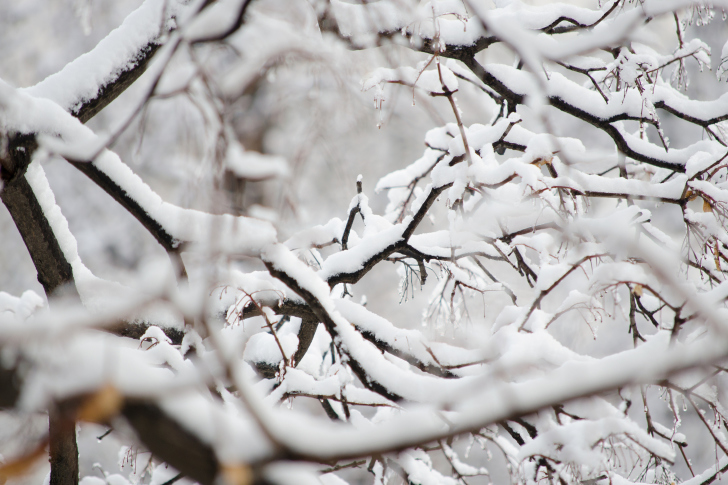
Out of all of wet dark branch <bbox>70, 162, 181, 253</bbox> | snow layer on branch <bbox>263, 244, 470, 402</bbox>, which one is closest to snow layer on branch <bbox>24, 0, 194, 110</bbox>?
wet dark branch <bbox>70, 162, 181, 253</bbox>

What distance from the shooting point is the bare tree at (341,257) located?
0.51 m

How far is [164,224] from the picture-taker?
4.66ft

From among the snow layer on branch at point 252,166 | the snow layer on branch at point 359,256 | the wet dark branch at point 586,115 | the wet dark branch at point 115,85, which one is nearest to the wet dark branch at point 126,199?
the wet dark branch at point 115,85

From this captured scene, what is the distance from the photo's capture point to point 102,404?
0.47 m

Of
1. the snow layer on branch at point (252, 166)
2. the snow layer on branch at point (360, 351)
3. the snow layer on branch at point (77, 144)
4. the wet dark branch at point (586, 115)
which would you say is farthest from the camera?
the wet dark branch at point (586, 115)

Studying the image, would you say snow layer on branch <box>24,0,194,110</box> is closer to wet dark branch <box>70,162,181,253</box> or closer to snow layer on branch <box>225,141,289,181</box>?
wet dark branch <box>70,162,181,253</box>

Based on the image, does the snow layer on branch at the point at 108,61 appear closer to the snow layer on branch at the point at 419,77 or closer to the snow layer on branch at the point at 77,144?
the snow layer on branch at the point at 77,144

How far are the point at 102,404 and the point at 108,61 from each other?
63.5 inches

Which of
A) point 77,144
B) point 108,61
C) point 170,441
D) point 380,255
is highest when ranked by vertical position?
point 108,61

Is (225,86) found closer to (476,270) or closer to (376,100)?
(376,100)

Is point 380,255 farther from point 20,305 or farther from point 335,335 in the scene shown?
point 20,305

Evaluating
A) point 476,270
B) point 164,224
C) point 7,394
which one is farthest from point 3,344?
point 476,270

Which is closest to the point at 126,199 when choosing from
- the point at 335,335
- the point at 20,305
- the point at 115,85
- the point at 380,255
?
the point at 115,85

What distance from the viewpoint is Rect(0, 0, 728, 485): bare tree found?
509mm
